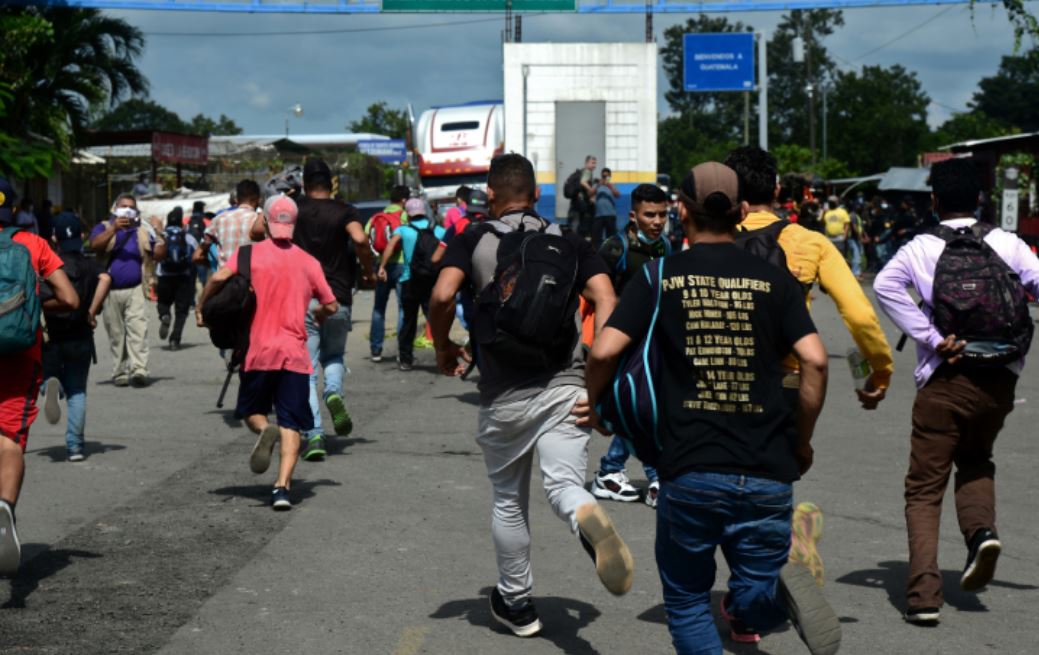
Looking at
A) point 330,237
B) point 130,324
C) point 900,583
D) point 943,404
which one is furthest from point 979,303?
point 130,324

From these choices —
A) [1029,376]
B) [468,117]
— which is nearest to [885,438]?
[1029,376]

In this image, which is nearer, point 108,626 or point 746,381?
point 746,381

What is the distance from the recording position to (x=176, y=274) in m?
18.1

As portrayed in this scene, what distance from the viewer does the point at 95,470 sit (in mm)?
9992

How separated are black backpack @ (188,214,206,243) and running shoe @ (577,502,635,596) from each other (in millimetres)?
16641

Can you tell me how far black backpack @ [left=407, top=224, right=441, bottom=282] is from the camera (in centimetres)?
1509

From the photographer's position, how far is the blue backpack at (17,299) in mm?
6508

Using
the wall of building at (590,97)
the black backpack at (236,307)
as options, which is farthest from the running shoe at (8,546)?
the wall of building at (590,97)

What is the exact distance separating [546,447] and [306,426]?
10.8 ft

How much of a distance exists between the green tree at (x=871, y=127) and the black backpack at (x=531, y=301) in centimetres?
9138

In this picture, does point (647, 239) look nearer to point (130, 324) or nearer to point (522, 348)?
point (522, 348)

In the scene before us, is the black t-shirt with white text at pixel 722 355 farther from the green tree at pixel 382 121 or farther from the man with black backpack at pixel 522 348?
the green tree at pixel 382 121

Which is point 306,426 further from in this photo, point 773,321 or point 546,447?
point 773,321

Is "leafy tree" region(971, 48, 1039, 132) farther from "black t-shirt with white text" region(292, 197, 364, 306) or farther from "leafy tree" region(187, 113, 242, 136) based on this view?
"black t-shirt with white text" region(292, 197, 364, 306)
